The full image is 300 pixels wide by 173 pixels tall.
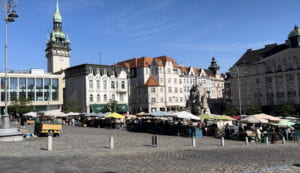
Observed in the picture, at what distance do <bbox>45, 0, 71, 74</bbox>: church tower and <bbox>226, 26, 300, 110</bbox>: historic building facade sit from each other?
172ft

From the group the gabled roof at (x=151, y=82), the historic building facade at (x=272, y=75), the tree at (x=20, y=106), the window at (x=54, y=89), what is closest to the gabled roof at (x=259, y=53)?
the historic building facade at (x=272, y=75)

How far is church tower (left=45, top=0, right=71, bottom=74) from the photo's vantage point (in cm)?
9212

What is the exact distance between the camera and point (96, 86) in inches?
2520

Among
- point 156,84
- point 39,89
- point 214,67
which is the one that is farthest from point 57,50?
point 214,67

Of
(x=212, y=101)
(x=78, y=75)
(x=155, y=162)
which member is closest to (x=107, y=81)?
(x=78, y=75)

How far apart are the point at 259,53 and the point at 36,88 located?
55.0m

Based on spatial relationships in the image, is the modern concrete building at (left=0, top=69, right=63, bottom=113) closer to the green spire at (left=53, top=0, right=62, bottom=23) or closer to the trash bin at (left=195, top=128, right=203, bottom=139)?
the green spire at (left=53, top=0, right=62, bottom=23)

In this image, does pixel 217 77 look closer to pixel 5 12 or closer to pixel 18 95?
pixel 18 95

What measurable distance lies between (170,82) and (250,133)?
157 ft

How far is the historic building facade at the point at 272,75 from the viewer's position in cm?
6462

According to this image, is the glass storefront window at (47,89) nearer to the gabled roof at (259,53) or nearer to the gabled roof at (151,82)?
the gabled roof at (151,82)

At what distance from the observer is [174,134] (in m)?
28.0

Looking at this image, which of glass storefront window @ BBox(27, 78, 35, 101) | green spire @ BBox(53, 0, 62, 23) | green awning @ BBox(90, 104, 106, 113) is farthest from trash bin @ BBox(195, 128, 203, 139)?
green spire @ BBox(53, 0, 62, 23)

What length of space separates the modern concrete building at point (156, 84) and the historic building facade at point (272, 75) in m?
13.6
